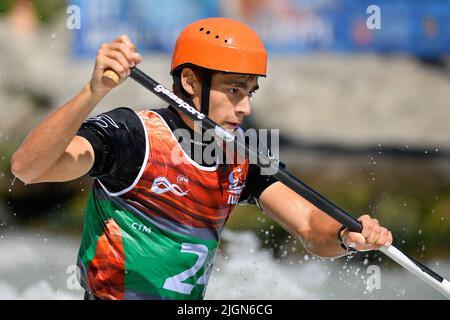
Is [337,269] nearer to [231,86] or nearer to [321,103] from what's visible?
[321,103]

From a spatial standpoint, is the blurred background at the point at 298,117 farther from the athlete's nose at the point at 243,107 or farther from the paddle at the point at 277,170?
the athlete's nose at the point at 243,107

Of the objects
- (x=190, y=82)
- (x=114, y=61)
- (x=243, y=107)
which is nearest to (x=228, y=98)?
(x=243, y=107)

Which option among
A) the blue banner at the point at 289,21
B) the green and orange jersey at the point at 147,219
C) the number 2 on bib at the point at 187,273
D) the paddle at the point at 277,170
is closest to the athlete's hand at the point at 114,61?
the paddle at the point at 277,170

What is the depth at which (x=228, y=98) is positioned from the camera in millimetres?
3246

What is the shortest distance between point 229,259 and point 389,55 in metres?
2.73

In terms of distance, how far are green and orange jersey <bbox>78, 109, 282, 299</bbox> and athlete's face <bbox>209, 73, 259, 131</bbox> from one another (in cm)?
21

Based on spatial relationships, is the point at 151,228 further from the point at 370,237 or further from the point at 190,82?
the point at 370,237

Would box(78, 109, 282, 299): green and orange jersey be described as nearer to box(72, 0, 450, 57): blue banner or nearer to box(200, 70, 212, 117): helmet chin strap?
box(200, 70, 212, 117): helmet chin strap

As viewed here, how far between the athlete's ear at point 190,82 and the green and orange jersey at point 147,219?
190 millimetres

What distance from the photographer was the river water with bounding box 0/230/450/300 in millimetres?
5910

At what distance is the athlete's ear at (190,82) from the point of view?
131 inches

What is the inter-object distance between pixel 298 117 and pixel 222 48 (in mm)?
4503

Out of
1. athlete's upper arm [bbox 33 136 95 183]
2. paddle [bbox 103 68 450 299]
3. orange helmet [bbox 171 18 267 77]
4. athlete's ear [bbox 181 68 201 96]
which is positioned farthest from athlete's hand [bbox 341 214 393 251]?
athlete's upper arm [bbox 33 136 95 183]

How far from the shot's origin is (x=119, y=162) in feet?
9.90
